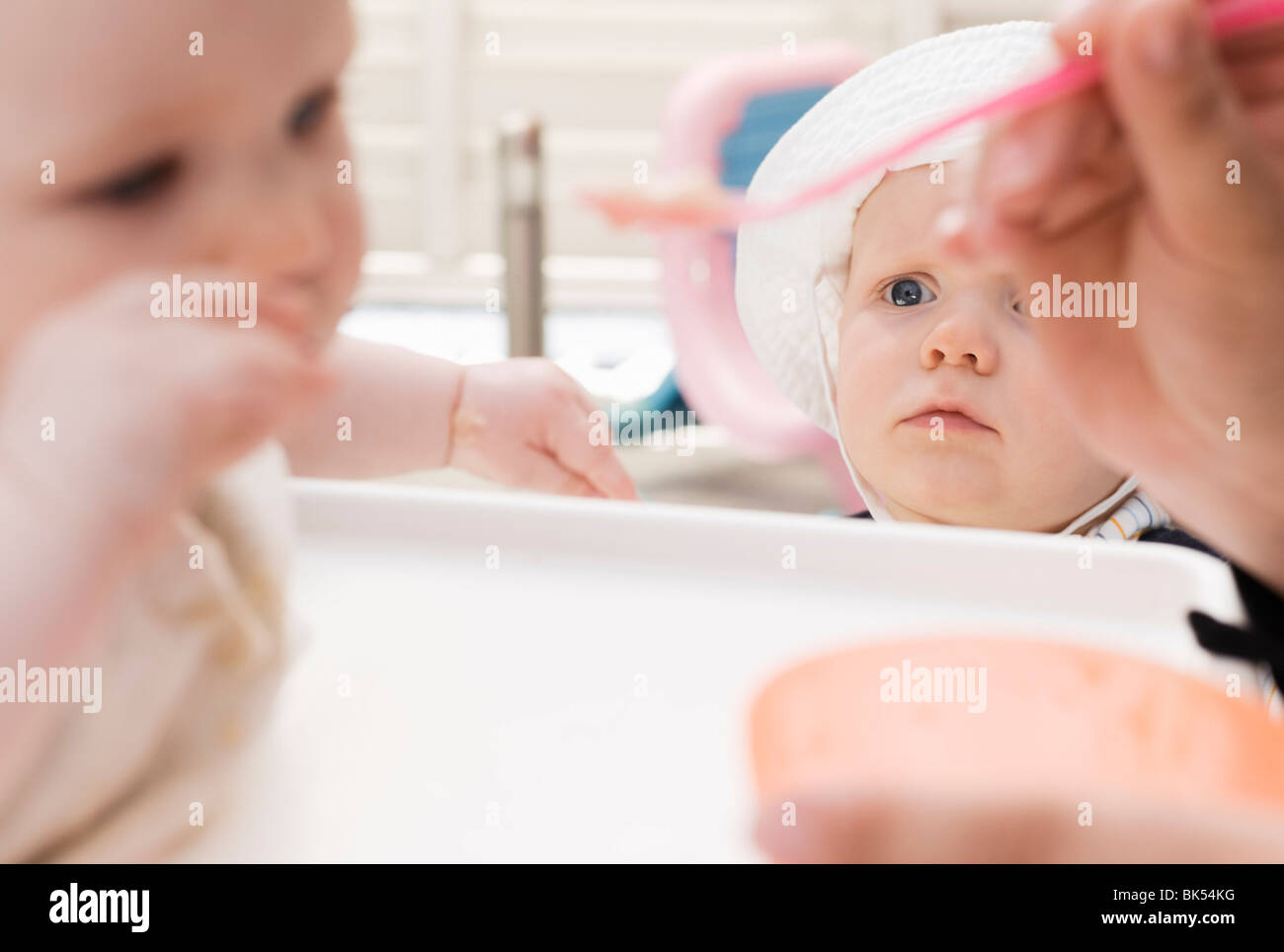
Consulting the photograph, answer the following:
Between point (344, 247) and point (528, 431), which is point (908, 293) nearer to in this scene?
point (528, 431)

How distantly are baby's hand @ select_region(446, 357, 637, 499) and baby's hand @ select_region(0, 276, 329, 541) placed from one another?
0.56ft

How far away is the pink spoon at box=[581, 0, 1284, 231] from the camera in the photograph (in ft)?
0.43

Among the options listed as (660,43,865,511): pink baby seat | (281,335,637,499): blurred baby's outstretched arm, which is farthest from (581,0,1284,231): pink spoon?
(660,43,865,511): pink baby seat

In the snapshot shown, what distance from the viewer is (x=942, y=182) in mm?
331

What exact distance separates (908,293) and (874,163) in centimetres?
23

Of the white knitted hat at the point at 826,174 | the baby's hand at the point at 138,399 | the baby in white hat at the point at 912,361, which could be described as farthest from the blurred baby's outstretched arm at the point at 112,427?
the baby in white hat at the point at 912,361

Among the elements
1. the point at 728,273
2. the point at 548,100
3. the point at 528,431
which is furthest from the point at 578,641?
the point at 548,100

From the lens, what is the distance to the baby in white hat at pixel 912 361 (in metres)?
0.34

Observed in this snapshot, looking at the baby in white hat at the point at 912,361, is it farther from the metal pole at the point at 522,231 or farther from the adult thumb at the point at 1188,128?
the adult thumb at the point at 1188,128

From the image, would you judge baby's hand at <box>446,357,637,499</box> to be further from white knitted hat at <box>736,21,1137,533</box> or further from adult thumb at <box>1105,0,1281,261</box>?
adult thumb at <box>1105,0,1281,261</box>

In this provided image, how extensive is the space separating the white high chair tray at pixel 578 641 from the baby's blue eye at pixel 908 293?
0.34 feet
